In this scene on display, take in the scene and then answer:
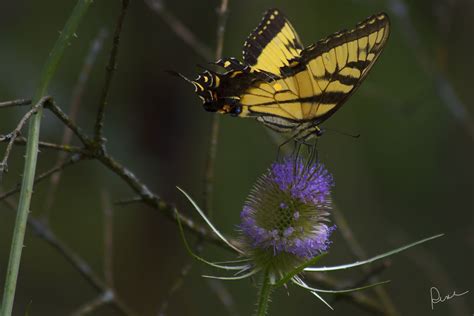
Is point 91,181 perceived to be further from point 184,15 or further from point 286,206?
point 286,206

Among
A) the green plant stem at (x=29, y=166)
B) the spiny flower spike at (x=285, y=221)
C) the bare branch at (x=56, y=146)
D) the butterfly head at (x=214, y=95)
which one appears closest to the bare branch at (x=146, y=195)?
the bare branch at (x=56, y=146)

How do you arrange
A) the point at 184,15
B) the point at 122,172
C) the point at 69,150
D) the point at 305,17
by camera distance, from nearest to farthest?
1. the point at 69,150
2. the point at 122,172
3. the point at 184,15
4. the point at 305,17

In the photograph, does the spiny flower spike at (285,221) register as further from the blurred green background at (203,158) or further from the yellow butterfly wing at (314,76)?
the blurred green background at (203,158)

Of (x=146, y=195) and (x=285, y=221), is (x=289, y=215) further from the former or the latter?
(x=146, y=195)

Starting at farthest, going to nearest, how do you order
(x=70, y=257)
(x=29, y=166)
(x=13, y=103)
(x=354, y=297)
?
1. (x=354, y=297)
2. (x=70, y=257)
3. (x=13, y=103)
4. (x=29, y=166)

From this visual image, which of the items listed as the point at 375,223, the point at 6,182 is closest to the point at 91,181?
the point at 6,182

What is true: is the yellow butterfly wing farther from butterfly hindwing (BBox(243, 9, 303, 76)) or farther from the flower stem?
the flower stem

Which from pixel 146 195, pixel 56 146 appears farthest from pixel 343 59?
pixel 56 146
